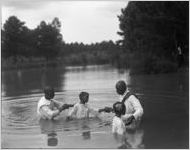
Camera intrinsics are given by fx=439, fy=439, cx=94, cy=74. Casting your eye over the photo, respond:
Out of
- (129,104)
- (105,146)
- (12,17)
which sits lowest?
(105,146)

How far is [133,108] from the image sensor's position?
32.3ft

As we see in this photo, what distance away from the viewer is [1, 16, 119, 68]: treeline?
2770 inches

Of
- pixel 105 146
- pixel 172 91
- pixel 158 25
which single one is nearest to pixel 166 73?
pixel 158 25

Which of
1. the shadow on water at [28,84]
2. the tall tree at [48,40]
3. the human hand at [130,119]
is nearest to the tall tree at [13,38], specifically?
the tall tree at [48,40]

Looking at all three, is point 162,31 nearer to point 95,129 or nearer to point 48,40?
point 95,129

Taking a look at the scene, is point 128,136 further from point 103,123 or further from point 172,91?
point 172,91

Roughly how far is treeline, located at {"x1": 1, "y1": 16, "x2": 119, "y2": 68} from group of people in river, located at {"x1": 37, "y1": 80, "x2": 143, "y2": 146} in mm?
54227

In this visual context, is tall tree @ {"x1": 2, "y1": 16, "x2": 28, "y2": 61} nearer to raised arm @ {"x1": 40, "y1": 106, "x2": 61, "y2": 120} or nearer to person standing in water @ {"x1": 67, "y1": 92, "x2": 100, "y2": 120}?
raised arm @ {"x1": 40, "y1": 106, "x2": 61, "y2": 120}

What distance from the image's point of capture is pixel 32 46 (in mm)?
79875

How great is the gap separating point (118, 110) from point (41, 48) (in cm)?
7314

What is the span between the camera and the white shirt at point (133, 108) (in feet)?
31.3

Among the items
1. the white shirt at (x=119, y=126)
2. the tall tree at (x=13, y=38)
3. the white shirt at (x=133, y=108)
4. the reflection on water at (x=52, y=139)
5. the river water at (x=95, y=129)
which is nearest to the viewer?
the river water at (x=95, y=129)

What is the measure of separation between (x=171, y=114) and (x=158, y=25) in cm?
1824

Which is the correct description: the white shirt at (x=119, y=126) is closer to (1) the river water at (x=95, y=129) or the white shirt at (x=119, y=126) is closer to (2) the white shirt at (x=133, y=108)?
(1) the river water at (x=95, y=129)
